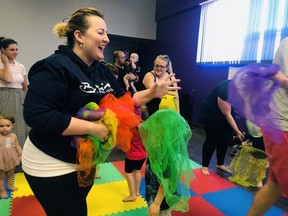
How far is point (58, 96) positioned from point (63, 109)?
0.07 metres

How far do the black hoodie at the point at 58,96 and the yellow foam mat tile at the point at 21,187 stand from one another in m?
1.55

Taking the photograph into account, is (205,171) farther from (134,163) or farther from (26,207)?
(26,207)

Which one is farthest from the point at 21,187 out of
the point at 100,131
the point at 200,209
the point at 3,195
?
the point at 100,131

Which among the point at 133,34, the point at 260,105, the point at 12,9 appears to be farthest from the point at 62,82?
the point at 133,34

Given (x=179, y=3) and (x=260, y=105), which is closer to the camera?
(x=260, y=105)

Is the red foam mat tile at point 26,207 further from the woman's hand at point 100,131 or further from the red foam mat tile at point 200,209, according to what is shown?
the woman's hand at point 100,131

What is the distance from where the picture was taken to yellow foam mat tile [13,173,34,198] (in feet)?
7.44

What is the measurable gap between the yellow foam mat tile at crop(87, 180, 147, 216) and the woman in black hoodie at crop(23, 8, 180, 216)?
1020mm

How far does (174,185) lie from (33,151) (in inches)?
29.3

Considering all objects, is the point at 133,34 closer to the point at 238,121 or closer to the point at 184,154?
the point at 238,121

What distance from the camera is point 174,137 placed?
129cm

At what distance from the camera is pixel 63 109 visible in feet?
3.26

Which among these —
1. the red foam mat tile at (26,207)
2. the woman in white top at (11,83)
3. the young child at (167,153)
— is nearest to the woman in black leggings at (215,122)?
the young child at (167,153)

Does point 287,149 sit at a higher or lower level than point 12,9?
lower
